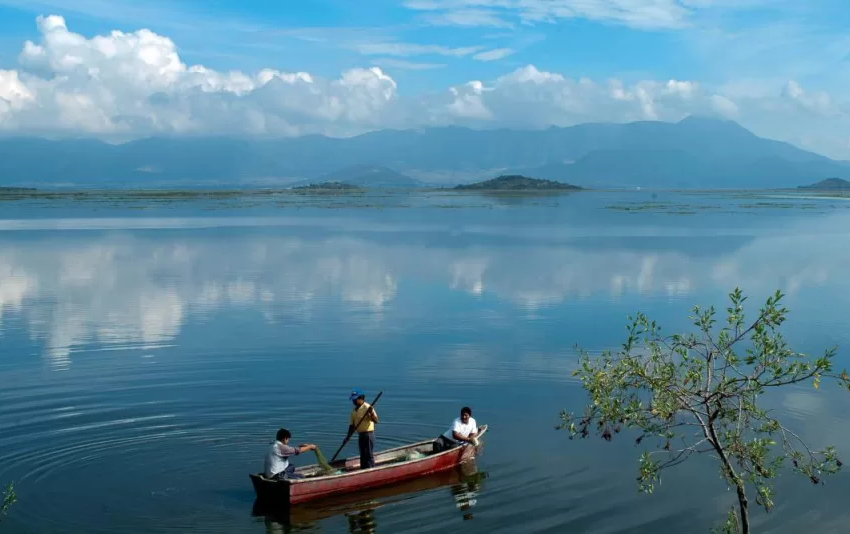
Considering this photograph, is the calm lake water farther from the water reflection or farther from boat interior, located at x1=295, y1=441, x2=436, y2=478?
boat interior, located at x1=295, y1=441, x2=436, y2=478

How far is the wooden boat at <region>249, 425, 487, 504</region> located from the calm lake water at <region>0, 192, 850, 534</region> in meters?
0.35

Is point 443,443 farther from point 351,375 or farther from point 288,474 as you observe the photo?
point 351,375

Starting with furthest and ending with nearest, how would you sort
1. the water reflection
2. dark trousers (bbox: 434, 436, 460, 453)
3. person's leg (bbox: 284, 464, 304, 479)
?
the water reflection
dark trousers (bbox: 434, 436, 460, 453)
person's leg (bbox: 284, 464, 304, 479)

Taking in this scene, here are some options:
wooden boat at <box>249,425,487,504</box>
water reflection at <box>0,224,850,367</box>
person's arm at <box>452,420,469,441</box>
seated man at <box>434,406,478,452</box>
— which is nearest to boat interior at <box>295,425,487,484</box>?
wooden boat at <box>249,425,487,504</box>

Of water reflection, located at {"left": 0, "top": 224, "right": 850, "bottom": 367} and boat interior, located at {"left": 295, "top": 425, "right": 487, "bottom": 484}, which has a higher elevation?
water reflection, located at {"left": 0, "top": 224, "right": 850, "bottom": 367}

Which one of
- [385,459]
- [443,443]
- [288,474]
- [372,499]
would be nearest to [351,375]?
[443,443]

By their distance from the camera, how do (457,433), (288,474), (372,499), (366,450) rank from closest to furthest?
(288,474) → (372,499) → (366,450) → (457,433)

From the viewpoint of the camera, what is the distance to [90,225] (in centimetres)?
9494

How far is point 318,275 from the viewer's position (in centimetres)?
5094

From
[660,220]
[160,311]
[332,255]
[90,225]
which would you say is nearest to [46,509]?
[160,311]

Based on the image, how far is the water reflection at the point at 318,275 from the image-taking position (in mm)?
37656

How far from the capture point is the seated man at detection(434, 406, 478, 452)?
2056 cm

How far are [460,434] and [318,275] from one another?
31.3 m

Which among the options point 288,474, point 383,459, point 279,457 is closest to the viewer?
point 279,457
